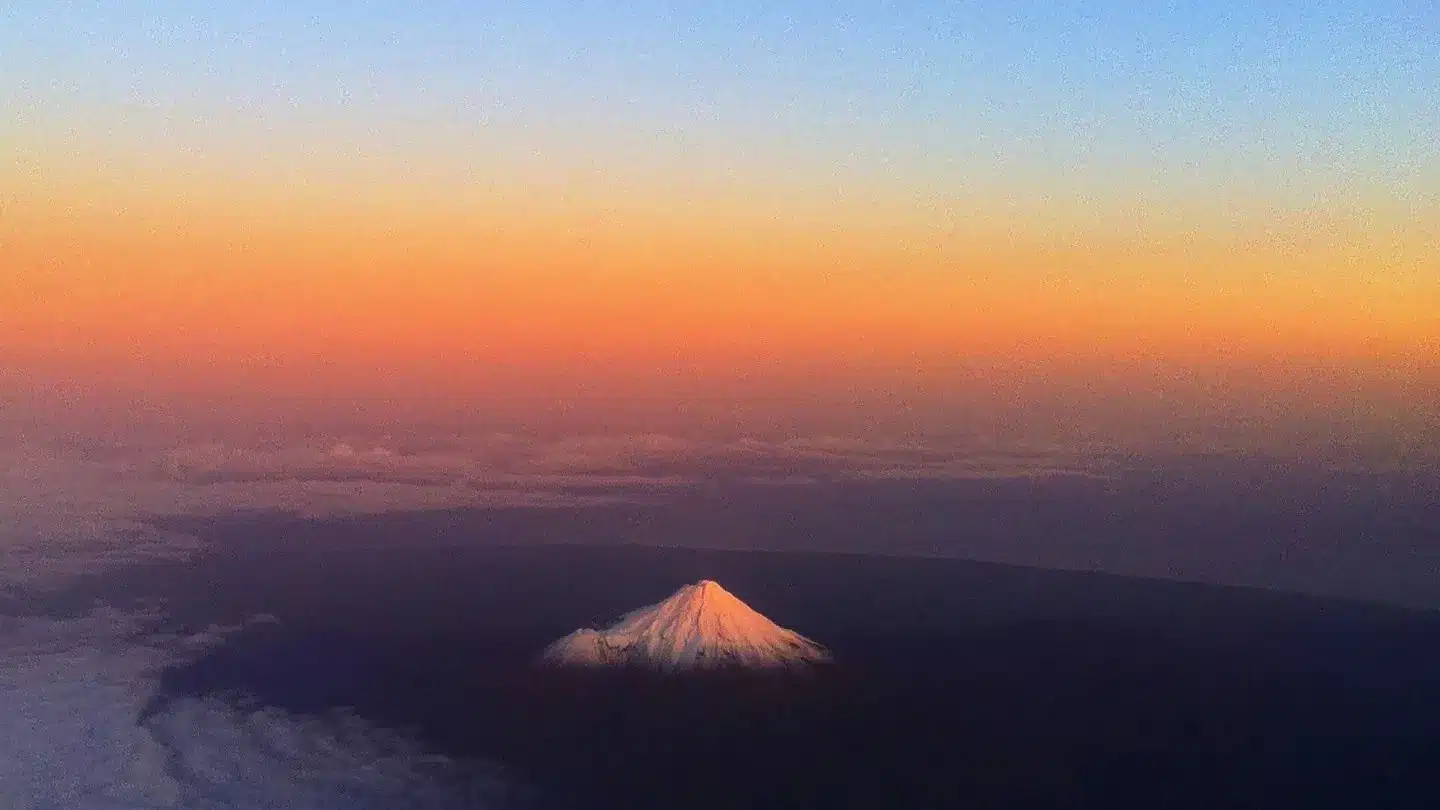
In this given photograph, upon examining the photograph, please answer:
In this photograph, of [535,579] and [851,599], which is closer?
[851,599]

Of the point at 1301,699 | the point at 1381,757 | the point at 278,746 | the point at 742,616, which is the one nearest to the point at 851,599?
the point at 742,616

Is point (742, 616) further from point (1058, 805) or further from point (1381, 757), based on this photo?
point (1381, 757)

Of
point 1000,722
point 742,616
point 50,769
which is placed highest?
point 742,616
